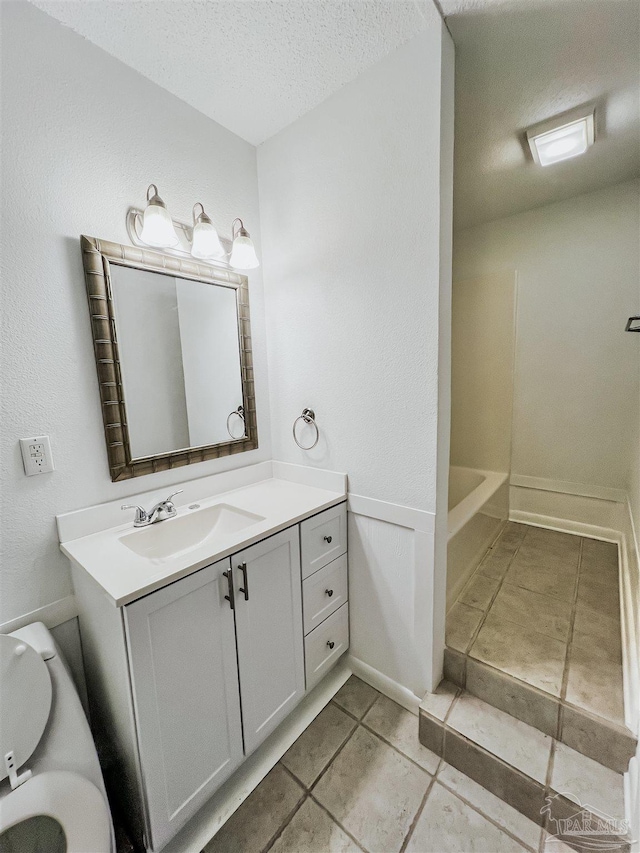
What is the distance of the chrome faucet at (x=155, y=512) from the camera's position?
129 centimetres

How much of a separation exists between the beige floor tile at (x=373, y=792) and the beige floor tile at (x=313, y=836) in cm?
3

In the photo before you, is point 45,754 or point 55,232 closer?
point 45,754

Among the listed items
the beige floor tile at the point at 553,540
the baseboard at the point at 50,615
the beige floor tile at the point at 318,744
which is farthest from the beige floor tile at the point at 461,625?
A: the baseboard at the point at 50,615

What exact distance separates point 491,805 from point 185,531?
1433 millimetres

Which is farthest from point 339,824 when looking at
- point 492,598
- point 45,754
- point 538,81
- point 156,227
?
point 538,81

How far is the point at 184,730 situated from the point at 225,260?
1.79 metres

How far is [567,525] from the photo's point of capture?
2469 millimetres

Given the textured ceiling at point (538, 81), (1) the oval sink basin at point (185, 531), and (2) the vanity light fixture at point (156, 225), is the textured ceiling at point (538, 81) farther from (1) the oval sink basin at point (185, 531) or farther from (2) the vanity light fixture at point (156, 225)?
(1) the oval sink basin at point (185, 531)

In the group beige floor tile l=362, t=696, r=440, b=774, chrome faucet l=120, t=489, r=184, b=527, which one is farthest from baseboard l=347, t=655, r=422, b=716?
chrome faucet l=120, t=489, r=184, b=527

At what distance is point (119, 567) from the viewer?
3.30 ft

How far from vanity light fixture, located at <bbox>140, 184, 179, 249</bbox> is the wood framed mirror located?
11 centimetres

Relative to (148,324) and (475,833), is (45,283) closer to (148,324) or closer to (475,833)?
(148,324)

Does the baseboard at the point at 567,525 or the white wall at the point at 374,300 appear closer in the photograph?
the white wall at the point at 374,300

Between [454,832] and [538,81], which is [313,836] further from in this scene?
[538,81]
